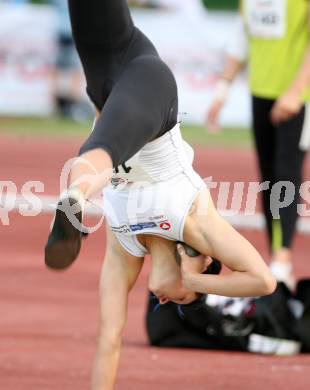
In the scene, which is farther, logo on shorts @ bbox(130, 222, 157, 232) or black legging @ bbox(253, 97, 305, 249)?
black legging @ bbox(253, 97, 305, 249)

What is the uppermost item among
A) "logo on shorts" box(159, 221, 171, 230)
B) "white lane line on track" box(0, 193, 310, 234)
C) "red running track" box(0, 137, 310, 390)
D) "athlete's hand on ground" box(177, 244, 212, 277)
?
"logo on shorts" box(159, 221, 171, 230)

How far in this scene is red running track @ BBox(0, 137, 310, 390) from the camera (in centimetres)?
628

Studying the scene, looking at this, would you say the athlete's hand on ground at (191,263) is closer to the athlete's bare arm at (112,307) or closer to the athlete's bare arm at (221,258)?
the athlete's bare arm at (221,258)

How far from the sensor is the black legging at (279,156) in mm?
8258

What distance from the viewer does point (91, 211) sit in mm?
11602

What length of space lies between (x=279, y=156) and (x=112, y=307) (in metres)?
3.09

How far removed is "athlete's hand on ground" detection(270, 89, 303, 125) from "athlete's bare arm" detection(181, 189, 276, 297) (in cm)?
256

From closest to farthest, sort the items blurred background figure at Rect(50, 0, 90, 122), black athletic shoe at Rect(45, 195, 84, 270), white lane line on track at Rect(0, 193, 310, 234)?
black athletic shoe at Rect(45, 195, 84, 270)
white lane line on track at Rect(0, 193, 310, 234)
blurred background figure at Rect(50, 0, 90, 122)

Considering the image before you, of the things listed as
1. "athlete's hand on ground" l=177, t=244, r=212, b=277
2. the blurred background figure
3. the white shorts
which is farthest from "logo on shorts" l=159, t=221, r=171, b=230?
the blurred background figure

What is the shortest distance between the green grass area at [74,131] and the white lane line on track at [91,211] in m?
5.68

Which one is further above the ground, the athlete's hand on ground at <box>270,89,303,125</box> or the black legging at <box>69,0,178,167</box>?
the black legging at <box>69,0,178,167</box>

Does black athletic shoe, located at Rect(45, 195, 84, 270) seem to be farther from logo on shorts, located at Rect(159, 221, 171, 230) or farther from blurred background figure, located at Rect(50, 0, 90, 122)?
blurred background figure, located at Rect(50, 0, 90, 122)

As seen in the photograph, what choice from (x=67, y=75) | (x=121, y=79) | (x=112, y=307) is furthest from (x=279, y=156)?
(x=67, y=75)

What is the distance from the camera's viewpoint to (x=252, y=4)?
27.7ft
